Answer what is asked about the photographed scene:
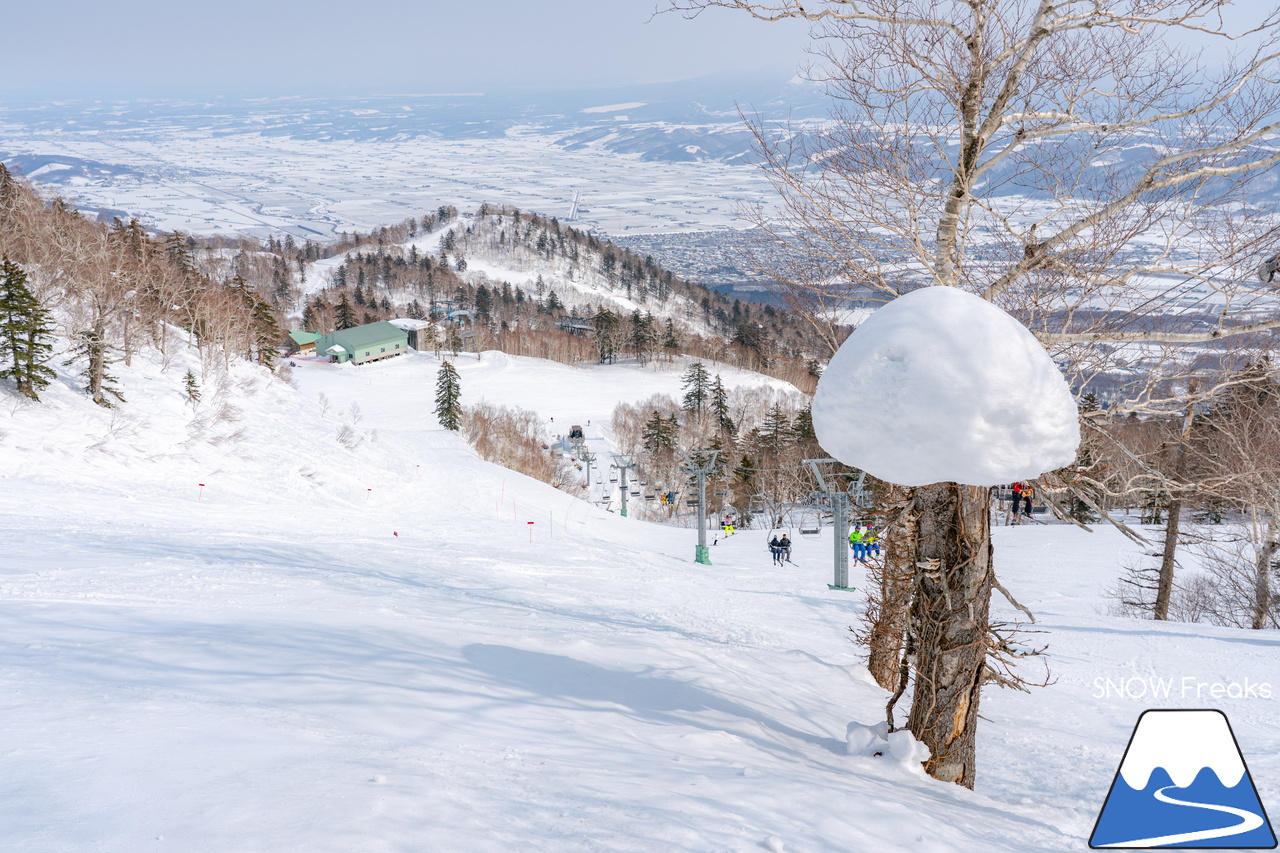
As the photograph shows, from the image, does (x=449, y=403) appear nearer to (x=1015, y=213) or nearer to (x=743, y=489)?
(x=743, y=489)

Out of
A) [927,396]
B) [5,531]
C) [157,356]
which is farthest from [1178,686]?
[157,356]

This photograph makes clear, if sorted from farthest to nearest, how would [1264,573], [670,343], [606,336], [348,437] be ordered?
1. [606,336]
2. [670,343]
3. [348,437]
4. [1264,573]

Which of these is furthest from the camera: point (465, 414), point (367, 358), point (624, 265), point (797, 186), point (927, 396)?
point (624, 265)

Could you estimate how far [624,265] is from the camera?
156m

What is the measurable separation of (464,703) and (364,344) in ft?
280

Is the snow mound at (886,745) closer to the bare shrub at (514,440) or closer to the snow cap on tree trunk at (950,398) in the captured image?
the snow cap on tree trunk at (950,398)

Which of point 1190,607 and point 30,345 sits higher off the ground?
point 30,345

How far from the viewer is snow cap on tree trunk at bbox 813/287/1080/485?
3.95 meters

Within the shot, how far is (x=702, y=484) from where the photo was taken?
2445 centimetres

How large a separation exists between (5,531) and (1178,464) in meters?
22.5

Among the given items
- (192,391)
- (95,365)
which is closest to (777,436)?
(192,391)

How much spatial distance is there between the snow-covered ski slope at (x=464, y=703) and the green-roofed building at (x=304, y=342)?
7574 centimetres

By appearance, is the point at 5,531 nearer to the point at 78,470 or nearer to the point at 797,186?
the point at 78,470

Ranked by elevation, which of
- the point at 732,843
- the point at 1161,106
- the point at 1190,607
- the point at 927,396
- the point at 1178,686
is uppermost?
the point at 1161,106
